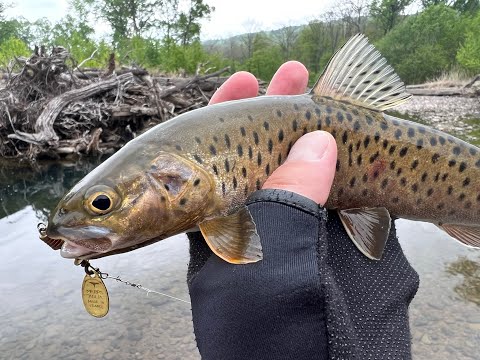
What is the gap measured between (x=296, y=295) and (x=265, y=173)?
82 centimetres

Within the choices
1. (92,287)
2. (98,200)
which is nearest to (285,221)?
(98,200)

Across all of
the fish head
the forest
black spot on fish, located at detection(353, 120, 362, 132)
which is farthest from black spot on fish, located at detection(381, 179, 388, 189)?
the forest

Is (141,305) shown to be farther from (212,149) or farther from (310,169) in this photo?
(310,169)

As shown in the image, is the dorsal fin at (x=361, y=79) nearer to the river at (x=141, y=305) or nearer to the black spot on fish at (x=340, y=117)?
the black spot on fish at (x=340, y=117)

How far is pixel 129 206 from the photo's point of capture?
2129 millimetres

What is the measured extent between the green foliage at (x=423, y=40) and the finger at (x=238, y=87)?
5389 centimetres

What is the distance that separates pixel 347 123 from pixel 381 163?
0.34 metres

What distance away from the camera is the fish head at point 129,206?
6.77ft

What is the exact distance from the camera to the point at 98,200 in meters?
2.08

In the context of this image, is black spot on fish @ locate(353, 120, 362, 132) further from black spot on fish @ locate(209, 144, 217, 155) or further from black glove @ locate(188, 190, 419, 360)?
black spot on fish @ locate(209, 144, 217, 155)

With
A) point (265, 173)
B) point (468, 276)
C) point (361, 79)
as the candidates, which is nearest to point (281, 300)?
point (265, 173)

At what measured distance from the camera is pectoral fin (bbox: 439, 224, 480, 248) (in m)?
3.08

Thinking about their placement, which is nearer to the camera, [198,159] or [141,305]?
[198,159]

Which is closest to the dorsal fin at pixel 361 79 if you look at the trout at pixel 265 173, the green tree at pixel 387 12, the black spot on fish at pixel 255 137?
the trout at pixel 265 173
